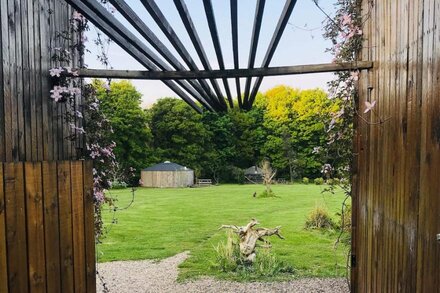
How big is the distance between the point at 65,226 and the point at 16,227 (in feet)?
1.21

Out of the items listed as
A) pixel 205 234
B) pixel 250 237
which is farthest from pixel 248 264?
pixel 205 234

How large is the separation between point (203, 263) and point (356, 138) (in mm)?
4317

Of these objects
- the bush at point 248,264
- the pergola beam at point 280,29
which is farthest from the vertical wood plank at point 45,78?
the bush at point 248,264

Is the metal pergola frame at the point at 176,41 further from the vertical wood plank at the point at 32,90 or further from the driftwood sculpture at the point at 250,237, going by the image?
the driftwood sculpture at the point at 250,237

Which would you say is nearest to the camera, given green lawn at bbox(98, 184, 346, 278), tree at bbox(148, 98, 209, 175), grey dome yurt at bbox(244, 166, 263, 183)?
green lawn at bbox(98, 184, 346, 278)

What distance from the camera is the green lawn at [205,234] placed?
605cm

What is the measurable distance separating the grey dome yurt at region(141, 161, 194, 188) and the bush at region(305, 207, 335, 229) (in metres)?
14.3

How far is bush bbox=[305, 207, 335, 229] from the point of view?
8.54 meters

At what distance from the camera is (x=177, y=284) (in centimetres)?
506

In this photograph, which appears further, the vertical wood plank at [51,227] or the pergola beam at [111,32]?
the pergola beam at [111,32]

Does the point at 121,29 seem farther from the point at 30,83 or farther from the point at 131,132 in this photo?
the point at 131,132

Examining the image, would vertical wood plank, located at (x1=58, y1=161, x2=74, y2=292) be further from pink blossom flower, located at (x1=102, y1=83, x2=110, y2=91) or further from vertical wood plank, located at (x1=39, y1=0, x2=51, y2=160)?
pink blossom flower, located at (x1=102, y1=83, x2=110, y2=91)

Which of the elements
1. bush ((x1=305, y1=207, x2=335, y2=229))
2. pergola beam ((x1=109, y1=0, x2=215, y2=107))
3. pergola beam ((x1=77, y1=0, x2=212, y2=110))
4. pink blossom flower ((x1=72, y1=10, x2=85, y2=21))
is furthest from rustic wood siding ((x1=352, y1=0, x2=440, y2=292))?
bush ((x1=305, y1=207, x2=335, y2=229))

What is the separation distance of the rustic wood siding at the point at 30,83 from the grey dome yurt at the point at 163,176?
768 inches
